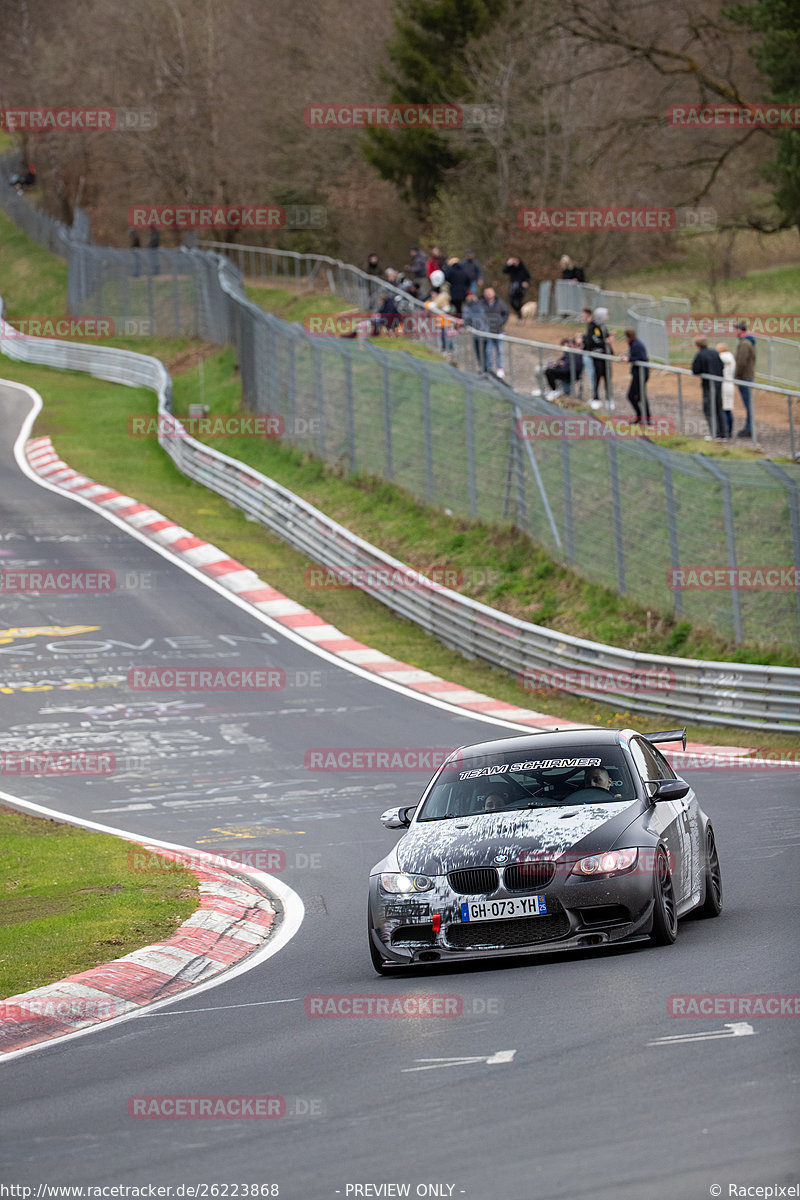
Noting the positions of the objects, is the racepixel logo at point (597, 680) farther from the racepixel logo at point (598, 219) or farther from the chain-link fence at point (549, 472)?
the racepixel logo at point (598, 219)

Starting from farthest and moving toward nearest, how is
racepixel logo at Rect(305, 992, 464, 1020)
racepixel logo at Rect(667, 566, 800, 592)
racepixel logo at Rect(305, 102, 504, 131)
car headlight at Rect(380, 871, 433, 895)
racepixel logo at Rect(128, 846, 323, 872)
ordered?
1. racepixel logo at Rect(305, 102, 504, 131)
2. racepixel logo at Rect(667, 566, 800, 592)
3. racepixel logo at Rect(128, 846, 323, 872)
4. car headlight at Rect(380, 871, 433, 895)
5. racepixel logo at Rect(305, 992, 464, 1020)

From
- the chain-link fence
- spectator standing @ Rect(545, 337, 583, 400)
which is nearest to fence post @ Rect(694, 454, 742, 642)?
the chain-link fence

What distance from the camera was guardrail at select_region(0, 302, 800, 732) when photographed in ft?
63.5

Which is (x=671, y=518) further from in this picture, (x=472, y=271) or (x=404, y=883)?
(x=472, y=271)

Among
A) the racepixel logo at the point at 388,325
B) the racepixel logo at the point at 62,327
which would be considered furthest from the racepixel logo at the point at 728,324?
the racepixel logo at the point at 62,327

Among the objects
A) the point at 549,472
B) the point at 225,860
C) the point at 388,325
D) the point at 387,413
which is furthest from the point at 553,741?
the point at 388,325

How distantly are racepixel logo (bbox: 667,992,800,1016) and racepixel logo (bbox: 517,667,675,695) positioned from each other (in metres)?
12.9

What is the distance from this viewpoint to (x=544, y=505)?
25.3 meters

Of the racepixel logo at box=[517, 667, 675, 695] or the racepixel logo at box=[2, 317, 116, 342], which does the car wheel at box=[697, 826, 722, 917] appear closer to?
the racepixel logo at box=[517, 667, 675, 695]

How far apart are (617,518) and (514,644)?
7.82 ft

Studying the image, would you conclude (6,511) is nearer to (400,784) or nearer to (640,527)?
(640,527)

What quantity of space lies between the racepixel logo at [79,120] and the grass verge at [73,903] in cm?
5330

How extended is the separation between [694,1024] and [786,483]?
42.2ft

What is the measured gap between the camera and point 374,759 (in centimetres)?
1838
